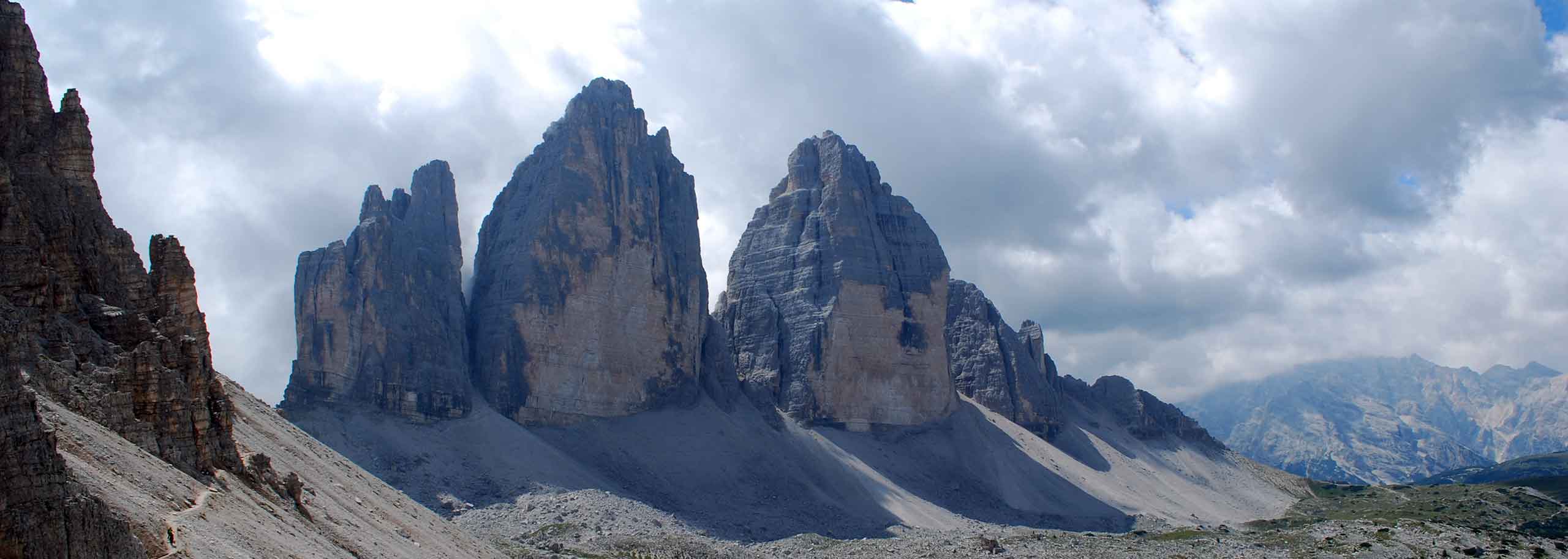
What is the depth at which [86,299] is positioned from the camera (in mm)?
36500

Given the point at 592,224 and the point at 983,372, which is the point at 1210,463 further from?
the point at 592,224

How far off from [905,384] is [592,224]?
39026mm

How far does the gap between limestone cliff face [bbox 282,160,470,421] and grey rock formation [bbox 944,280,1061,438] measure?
65988mm

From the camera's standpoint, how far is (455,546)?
163 ft

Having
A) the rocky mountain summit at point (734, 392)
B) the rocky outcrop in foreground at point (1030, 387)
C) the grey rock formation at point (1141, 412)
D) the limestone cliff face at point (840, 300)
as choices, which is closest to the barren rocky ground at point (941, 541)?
the rocky mountain summit at point (734, 392)

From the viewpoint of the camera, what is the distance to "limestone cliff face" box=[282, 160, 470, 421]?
100000 millimetres

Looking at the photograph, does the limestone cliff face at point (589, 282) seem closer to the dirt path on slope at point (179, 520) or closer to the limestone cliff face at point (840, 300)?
the limestone cliff face at point (840, 300)

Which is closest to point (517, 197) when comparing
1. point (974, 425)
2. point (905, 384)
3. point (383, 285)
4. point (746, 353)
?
point (383, 285)

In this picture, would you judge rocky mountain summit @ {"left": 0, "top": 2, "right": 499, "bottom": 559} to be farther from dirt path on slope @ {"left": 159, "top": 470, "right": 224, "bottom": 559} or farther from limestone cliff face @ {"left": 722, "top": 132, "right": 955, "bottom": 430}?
limestone cliff face @ {"left": 722, "top": 132, "right": 955, "bottom": 430}

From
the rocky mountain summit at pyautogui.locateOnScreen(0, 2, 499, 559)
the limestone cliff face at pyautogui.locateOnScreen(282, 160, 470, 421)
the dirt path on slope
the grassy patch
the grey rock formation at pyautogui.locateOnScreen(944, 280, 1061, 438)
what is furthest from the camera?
the grey rock formation at pyautogui.locateOnScreen(944, 280, 1061, 438)

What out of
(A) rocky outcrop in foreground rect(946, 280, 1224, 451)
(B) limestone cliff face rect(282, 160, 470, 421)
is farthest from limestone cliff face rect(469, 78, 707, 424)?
(A) rocky outcrop in foreground rect(946, 280, 1224, 451)

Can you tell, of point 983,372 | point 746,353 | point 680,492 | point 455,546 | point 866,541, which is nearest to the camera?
point 455,546

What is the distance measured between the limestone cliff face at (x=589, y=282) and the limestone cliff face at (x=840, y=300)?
1305 centimetres

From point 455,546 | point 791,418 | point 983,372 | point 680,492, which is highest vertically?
point 983,372
